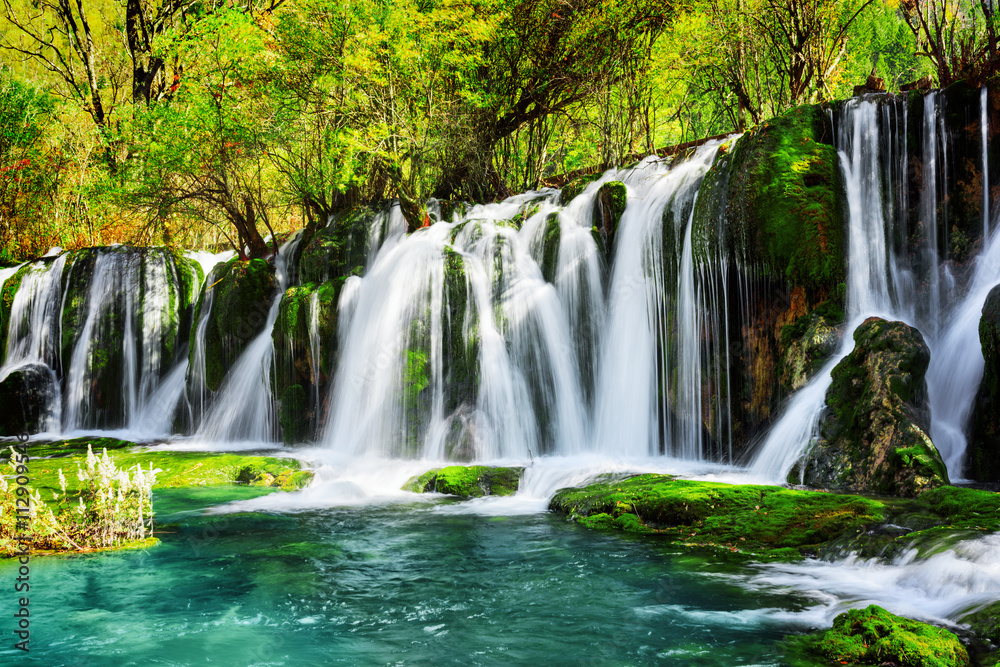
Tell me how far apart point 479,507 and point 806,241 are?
5.93 metres

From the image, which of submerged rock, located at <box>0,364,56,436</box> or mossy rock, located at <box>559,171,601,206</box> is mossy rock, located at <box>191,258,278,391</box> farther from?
mossy rock, located at <box>559,171,601,206</box>

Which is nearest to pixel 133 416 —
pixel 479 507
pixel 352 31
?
pixel 352 31

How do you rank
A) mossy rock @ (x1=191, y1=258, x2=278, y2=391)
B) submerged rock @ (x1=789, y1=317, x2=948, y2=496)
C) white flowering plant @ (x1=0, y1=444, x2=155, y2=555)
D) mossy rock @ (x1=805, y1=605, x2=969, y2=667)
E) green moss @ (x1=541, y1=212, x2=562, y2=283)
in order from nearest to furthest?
1. mossy rock @ (x1=805, y1=605, x2=969, y2=667)
2. white flowering plant @ (x1=0, y1=444, x2=155, y2=555)
3. submerged rock @ (x1=789, y1=317, x2=948, y2=496)
4. green moss @ (x1=541, y1=212, x2=562, y2=283)
5. mossy rock @ (x1=191, y1=258, x2=278, y2=391)

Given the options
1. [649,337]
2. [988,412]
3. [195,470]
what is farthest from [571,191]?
[988,412]

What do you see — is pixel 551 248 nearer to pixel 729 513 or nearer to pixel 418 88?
pixel 418 88

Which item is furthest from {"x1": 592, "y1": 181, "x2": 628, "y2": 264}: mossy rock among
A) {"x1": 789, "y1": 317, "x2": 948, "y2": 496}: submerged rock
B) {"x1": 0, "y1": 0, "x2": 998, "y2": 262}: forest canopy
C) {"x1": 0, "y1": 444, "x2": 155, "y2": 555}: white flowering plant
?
{"x1": 0, "y1": 444, "x2": 155, "y2": 555}: white flowering plant

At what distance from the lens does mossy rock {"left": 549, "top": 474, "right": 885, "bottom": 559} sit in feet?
21.1

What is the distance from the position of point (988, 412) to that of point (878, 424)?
1.21 metres

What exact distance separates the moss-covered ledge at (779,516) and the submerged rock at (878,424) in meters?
0.74

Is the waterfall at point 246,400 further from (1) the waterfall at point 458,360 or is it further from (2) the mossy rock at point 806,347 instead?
(2) the mossy rock at point 806,347

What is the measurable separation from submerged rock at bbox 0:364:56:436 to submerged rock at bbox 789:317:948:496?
17.6 metres

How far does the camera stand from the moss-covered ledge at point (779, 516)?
231 inches

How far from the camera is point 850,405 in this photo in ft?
27.8

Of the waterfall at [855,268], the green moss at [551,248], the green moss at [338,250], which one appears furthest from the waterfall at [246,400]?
the waterfall at [855,268]
